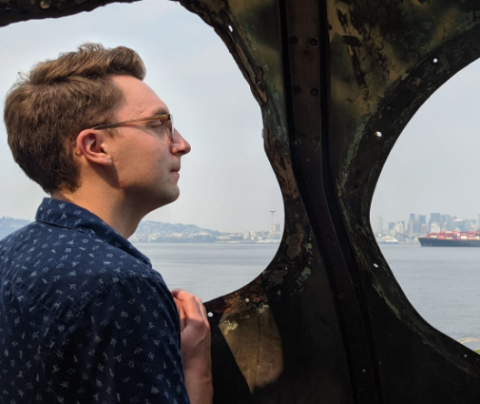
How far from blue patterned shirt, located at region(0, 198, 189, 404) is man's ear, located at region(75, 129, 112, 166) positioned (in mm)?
230

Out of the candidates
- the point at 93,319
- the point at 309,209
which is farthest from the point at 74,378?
the point at 309,209

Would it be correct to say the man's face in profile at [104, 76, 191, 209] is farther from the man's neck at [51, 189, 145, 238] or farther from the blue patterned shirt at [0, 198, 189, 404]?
the blue patterned shirt at [0, 198, 189, 404]

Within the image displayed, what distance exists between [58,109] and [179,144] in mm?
272

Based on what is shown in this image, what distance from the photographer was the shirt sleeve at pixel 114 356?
0.96 m

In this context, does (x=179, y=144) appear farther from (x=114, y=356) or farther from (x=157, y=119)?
(x=114, y=356)

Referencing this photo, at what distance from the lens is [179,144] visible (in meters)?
1.41

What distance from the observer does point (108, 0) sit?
6.06ft

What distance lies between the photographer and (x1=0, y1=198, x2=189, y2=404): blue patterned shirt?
97 cm

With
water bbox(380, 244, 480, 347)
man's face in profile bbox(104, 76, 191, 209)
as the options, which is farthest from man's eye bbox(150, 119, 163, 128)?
water bbox(380, 244, 480, 347)

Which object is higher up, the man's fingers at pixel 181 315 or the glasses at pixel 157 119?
the glasses at pixel 157 119

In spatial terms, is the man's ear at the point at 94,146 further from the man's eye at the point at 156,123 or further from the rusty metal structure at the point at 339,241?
the rusty metal structure at the point at 339,241

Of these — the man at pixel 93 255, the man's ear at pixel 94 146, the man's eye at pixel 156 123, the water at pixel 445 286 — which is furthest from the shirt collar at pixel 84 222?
the water at pixel 445 286

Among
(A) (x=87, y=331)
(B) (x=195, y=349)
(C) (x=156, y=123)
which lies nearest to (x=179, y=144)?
(C) (x=156, y=123)

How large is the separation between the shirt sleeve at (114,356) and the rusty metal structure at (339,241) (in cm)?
100
